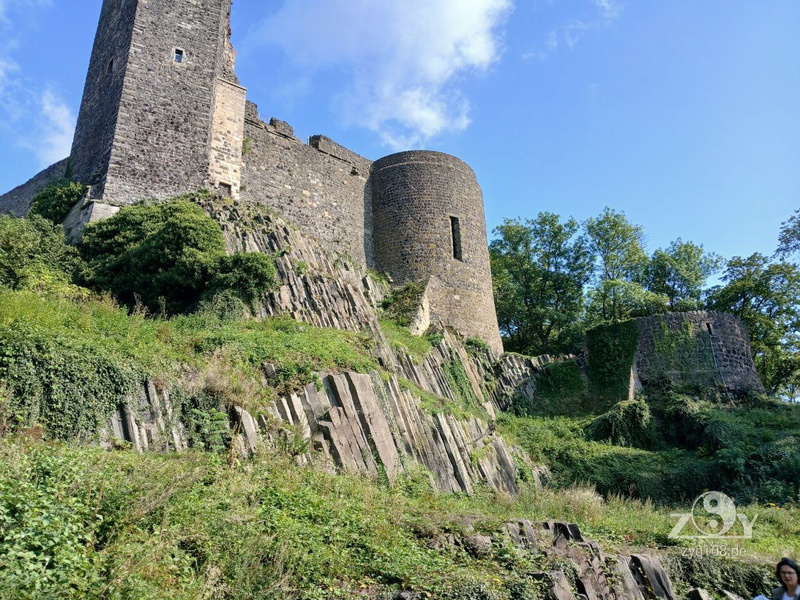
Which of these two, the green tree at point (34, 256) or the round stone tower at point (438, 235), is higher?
the round stone tower at point (438, 235)

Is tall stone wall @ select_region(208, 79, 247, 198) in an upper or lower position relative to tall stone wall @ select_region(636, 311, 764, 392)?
upper

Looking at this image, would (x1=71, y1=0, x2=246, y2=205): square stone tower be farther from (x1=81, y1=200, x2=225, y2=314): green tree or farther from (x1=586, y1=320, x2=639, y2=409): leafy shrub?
(x1=586, y1=320, x2=639, y2=409): leafy shrub

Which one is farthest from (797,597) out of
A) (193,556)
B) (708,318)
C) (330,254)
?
(708,318)

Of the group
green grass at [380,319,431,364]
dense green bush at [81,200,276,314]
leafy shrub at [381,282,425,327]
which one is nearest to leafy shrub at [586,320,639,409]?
leafy shrub at [381,282,425,327]

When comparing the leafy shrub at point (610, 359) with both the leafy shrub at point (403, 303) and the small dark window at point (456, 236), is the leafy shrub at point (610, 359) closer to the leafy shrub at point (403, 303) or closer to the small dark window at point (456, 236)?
the small dark window at point (456, 236)

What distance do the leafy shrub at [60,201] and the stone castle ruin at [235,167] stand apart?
0.46 m

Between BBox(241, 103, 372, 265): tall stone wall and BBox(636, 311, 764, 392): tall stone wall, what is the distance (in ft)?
40.0

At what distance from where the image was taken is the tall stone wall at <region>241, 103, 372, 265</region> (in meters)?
23.1

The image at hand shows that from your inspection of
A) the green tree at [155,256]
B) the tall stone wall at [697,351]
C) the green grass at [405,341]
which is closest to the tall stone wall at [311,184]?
the green grass at [405,341]

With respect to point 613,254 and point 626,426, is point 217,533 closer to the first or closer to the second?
point 626,426

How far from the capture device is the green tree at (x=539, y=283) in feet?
104

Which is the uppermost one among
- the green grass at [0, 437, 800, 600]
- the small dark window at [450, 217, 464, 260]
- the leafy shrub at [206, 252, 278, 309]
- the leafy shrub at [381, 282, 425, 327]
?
the small dark window at [450, 217, 464, 260]

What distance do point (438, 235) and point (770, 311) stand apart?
16.7m

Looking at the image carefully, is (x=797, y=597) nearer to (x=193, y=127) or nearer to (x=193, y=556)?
(x=193, y=556)
